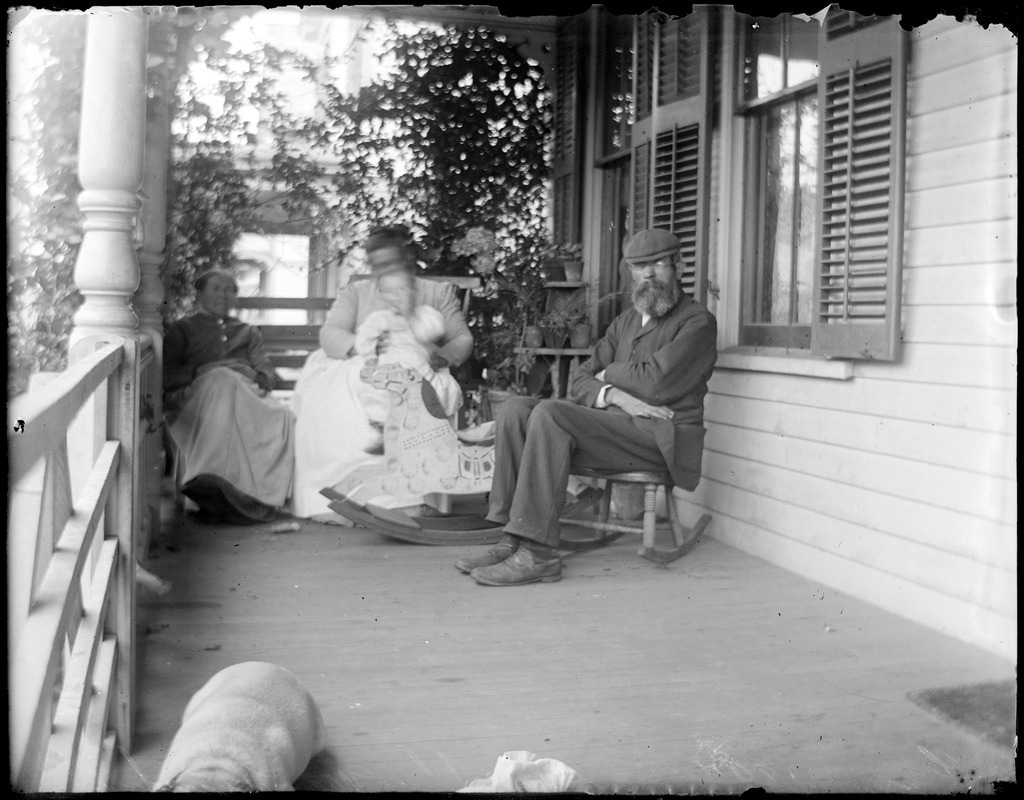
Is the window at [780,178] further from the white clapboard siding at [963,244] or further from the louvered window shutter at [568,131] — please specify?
the louvered window shutter at [568,131]

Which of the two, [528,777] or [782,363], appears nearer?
[528,777]

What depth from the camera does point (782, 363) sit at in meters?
3.76

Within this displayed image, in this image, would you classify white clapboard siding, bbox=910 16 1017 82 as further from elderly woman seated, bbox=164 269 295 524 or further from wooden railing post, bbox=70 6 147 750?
elderly woman seated, bbox=164 269 295 524

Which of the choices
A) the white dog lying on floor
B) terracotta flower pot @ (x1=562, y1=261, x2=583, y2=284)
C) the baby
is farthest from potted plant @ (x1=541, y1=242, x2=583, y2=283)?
the white dog lying on floor

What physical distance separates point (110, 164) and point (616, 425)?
6.08 ft

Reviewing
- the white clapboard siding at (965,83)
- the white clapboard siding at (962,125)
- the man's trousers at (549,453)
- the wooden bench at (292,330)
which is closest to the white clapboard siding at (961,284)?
the white clapboard siding at (962,125)

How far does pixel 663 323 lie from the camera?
12.8 ft

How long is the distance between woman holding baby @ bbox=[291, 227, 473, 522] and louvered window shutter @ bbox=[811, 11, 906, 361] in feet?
5.83

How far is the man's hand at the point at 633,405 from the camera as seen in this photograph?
3768 mm

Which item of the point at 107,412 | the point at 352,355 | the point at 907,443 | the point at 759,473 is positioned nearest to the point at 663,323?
the point at 759,473

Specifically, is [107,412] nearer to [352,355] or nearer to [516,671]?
[516,671]

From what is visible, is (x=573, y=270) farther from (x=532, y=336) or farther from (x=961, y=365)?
(x=961, y=365)

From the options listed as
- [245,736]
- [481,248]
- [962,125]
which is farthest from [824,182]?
[245,736]

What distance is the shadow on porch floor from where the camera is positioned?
2123 mm
